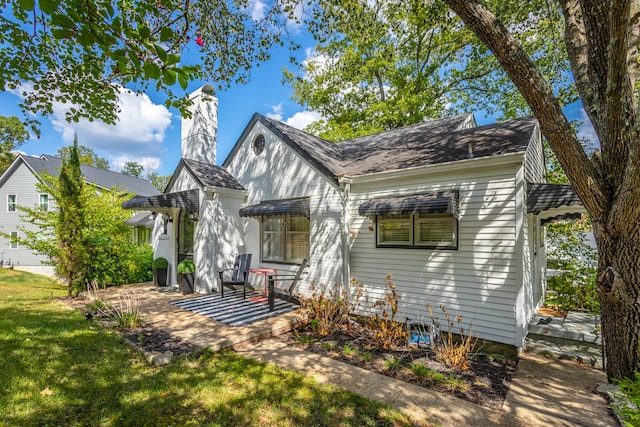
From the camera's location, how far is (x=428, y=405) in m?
3.61

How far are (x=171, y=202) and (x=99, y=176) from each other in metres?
19.5

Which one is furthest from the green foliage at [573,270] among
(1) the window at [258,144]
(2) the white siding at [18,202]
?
(2) the white siding at [18,202]

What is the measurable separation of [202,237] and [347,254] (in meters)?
4.81

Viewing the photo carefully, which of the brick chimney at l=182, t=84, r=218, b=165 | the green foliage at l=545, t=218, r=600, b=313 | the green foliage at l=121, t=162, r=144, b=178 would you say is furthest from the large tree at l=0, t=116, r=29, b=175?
the green foliage at l=545, t=218, r=600, b=313

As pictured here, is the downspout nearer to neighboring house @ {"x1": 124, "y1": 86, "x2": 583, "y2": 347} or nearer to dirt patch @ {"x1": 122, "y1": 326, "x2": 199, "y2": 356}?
neighboring house @ {"x1": 124, "y1": 86, "x2": 583, "y2": 347}

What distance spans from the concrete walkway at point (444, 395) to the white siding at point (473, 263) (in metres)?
0.95

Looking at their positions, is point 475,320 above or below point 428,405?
above

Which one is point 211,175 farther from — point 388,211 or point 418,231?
point 418,231

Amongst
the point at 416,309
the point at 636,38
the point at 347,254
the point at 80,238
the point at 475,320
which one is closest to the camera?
the point at 636,38

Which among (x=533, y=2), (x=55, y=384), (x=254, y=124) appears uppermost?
(x=533, y=2)

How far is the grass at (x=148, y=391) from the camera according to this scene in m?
3.13

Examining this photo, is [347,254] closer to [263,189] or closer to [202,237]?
[263,189]

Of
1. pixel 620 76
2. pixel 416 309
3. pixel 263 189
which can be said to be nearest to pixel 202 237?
pixel 263 189

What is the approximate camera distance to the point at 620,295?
148 inches
